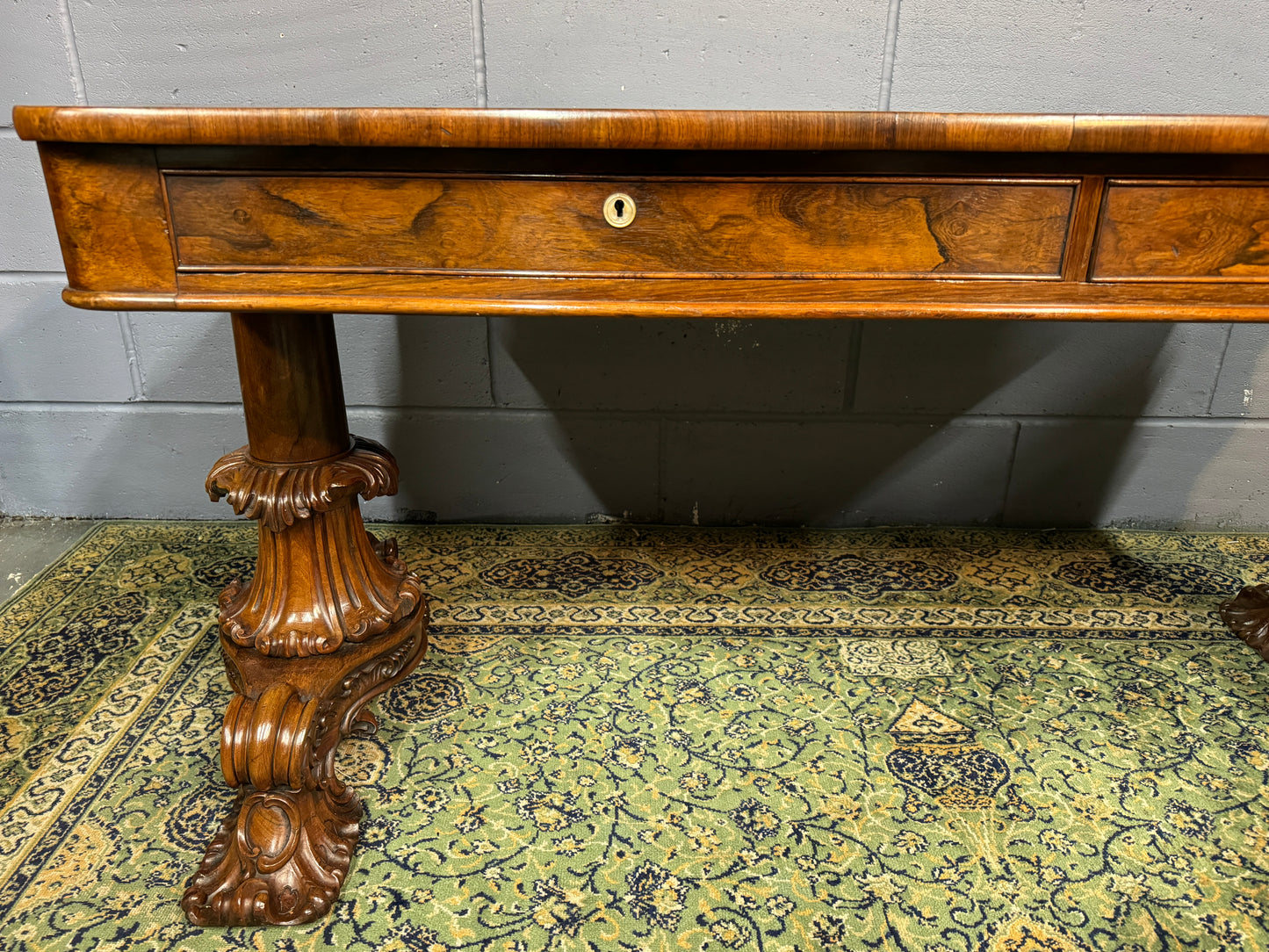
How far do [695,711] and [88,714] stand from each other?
89 cm

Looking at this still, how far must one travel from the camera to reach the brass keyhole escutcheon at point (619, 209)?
2.64ft

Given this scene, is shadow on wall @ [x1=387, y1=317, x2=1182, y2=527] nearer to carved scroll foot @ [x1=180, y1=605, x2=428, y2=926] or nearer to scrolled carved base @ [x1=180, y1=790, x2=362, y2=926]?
carved scroll foot @ [x1=180, y1=605, x2=428, y2=926]

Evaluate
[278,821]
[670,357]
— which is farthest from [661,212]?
[670,357]

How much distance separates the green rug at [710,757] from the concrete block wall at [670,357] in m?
0.20

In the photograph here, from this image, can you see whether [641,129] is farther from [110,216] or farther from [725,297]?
[110,216]

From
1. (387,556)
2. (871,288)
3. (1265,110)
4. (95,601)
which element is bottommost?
(95,601)

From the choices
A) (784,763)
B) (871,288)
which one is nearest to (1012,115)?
(871,288)

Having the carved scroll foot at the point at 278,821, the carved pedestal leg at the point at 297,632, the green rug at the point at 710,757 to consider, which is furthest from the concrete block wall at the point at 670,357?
the carved scroll foot at the point at 278,821

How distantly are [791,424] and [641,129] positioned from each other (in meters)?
1.13

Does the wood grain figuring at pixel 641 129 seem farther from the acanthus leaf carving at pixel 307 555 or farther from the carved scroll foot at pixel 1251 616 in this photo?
the carved scroll foot at pixel 1251 616

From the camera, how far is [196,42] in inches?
61.6

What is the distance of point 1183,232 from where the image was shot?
0.82 meters

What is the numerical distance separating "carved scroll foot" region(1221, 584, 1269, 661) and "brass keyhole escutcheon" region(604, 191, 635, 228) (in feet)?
4.24

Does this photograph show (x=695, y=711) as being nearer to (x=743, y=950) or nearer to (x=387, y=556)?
(x=743, y=950)
